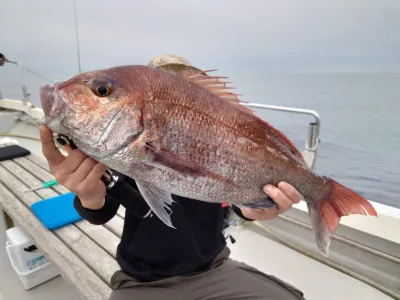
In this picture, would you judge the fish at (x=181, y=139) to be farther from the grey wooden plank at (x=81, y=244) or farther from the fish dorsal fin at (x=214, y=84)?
the grey wooden plank at (x=81, y=244)

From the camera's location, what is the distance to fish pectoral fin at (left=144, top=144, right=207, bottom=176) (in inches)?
38.3

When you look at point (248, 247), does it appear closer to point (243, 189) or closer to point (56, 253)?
point (56, 253)

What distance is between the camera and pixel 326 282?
2.43 meters

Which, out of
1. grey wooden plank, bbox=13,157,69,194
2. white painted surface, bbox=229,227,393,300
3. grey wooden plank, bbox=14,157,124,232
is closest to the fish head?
grey wooden plank, bbox=14,157,124,232

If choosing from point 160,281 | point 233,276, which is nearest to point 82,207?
point 160,281

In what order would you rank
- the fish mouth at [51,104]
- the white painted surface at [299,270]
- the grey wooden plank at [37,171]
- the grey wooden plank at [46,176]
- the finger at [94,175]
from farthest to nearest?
the grey wooden plank at [37,171]
the grey wooden plank at [46,176]
the white painted surface at [299,270]
the finger at [94,175]
the fish mouth at [51,104]

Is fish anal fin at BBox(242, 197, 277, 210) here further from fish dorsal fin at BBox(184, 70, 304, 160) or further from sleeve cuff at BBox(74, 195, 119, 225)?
sleeve cuff at BBox(74, 195, 119, 225)

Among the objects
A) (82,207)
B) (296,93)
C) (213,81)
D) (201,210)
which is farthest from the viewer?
(296,93)

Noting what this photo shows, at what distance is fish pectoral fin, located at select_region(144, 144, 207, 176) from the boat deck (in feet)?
4.00

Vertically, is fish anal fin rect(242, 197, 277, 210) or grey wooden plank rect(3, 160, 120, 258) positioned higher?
fish anal fin rect(242, 197, 277, 210)

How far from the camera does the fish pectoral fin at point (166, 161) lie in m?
0.97

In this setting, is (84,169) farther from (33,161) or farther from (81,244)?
(33,161)

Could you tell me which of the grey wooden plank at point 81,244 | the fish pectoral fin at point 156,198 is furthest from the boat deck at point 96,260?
the fish pectoral fin at point 156,198

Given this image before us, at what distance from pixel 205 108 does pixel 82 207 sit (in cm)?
87
